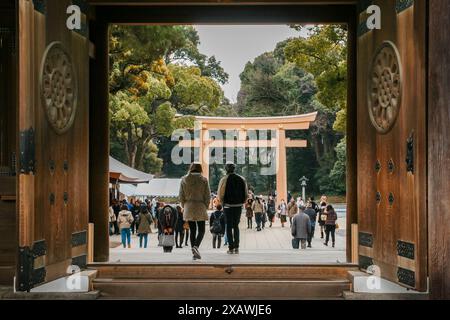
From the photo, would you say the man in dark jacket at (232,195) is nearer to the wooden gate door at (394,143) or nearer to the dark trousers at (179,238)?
the wooden gate door at (394,143)

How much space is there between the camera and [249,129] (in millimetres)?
35656

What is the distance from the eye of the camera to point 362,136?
801 cm

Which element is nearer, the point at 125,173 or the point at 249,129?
the point at 125,173

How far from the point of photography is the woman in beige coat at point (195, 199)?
947 cm

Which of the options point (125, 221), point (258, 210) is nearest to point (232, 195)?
point (125, 221)

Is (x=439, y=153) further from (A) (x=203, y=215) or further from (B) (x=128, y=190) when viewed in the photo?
(B) (x=128, y=190)

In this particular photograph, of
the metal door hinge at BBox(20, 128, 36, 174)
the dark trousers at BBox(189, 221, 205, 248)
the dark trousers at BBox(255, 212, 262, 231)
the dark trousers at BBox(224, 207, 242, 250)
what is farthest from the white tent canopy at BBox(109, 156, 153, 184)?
the metal door hinge at BBox(20, 128, 36, 174)

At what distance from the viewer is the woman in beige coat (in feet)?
31.1

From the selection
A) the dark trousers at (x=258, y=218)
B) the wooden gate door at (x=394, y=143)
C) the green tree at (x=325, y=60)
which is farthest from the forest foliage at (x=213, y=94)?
the wooden gate door at (x=394, y=143)

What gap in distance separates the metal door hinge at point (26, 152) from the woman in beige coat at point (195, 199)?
11.0ft

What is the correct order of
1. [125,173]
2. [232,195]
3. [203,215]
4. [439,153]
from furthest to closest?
[125,173] < [232,195] < [203,215] < [439,153]

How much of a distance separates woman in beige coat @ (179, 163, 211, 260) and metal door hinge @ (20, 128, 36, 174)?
3363mm

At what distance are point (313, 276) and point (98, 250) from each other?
340cm

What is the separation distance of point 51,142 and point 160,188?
30.6 meters
